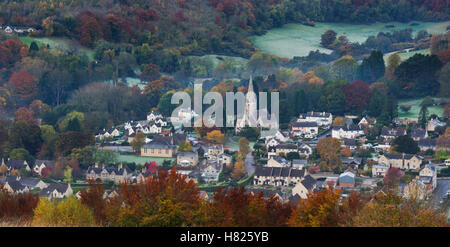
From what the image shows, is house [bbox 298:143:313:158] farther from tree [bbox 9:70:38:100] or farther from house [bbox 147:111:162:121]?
tree [bbox 9:70:38:100]

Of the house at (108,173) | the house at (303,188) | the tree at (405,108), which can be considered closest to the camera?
the house at (303,188)

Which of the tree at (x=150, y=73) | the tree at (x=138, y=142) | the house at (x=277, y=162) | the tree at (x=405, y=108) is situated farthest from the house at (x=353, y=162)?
the tree at (x=150, y=73)

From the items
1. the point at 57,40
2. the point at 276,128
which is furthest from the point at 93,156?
the point at 57,40

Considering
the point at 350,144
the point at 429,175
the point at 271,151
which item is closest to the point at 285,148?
the point at 271,151

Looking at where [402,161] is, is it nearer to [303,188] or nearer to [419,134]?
[419,134]

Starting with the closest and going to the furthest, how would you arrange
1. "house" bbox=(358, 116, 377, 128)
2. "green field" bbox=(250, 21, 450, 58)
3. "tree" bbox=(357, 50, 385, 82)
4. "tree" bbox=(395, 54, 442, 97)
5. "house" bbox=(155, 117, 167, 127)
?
"house" bbox=(358, 116, 377, 128) < "house" bbox=(155, 117, 167, 127) < "tree" bbox=(395, 54, 442, 97) < "tree" bbox=(357, 50, 385, 82) < "green field" bbox=(250, 21, 450, 58)

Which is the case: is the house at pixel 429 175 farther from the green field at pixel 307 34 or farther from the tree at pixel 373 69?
the green field at pixel 307 34

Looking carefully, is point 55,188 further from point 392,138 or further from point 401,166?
point 392,138

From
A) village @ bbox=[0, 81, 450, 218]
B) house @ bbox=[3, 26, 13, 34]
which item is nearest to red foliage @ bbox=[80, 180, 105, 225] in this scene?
village @ bbox=[0, 81, 450, 218]
